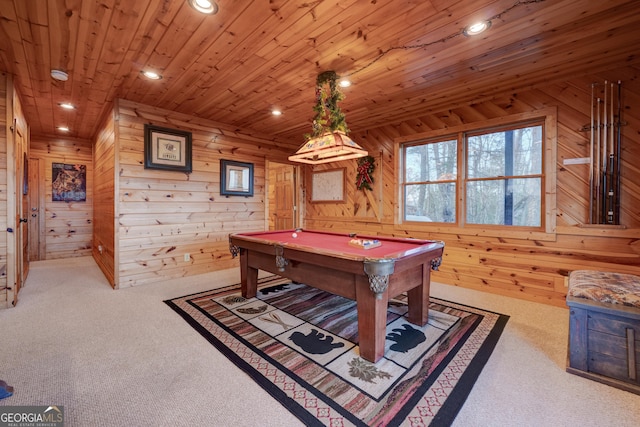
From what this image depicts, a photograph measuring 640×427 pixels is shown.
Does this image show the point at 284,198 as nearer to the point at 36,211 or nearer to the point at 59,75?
the point at 59,75

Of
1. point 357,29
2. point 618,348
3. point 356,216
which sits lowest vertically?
point 618,348

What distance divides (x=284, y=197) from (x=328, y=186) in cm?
125

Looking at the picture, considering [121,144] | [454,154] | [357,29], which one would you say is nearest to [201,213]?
[121,144]

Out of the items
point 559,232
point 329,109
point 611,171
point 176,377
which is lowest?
point 176,377

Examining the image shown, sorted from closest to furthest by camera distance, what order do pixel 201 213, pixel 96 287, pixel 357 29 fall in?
pixel 357 29
pixel 96 287
pixel 201 213

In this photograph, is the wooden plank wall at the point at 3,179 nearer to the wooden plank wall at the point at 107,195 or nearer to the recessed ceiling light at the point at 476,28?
the wooden plank wall at the point at 107,195

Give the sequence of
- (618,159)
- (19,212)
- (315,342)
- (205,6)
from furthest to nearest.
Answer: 1. (19,212)
2. (618,159)
3. (315,342)
4. (205,6)

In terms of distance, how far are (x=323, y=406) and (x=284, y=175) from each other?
5002mm

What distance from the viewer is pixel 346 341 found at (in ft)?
7.10

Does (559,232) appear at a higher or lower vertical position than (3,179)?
lower

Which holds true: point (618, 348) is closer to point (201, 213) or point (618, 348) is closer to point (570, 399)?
point (570, 399)

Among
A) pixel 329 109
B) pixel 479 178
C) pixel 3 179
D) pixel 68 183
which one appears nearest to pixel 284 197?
pixel 329 109

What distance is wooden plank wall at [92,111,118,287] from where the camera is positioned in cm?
356

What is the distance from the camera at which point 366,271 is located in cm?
173
